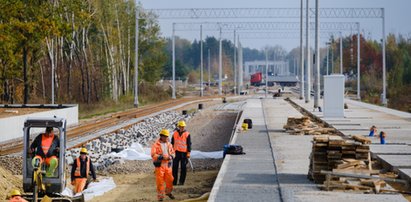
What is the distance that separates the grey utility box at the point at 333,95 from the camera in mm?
39656

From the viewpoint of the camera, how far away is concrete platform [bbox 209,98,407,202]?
1633 centimetres

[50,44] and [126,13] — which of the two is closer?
[50,44]

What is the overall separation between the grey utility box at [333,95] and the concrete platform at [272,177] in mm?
9974

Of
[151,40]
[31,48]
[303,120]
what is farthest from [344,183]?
[151,40]

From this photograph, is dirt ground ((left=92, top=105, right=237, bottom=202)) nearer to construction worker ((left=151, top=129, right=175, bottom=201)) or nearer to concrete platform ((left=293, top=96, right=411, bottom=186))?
construction worker ((left=151, top=129, right=175, bottom=201))

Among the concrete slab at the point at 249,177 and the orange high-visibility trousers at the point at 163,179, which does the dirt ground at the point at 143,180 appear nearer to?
the orange high-visibility trousers at the point at 163,179

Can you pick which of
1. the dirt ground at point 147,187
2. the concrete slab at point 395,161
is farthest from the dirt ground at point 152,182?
the concrete slab at point 395,161

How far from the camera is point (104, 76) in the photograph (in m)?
86.7

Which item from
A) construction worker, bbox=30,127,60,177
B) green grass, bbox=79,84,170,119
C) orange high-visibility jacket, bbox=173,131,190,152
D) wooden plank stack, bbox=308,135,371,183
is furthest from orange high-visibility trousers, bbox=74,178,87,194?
green grass, bbox=79,84,170,119

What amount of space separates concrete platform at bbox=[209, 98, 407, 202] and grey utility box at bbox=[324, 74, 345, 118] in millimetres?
9974

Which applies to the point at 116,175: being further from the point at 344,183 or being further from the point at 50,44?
the point at 50,44

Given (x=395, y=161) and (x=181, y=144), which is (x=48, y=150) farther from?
(x=395, y=161)

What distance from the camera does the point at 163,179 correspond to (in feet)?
61.3

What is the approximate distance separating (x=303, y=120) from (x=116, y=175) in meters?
11.7
